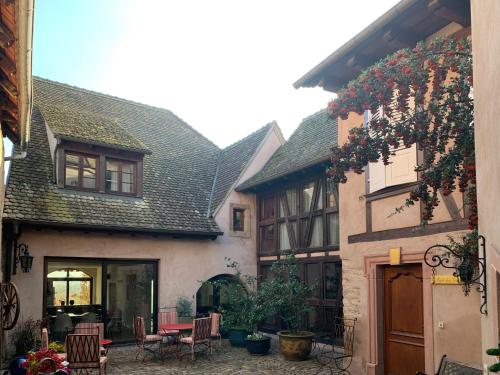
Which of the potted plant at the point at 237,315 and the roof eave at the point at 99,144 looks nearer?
the potted plant at the point at 237,315

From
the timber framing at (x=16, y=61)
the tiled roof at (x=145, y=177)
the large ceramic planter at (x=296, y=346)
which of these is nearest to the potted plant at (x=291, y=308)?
the large ceramic planter at (x=296, y=346)

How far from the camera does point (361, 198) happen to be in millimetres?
9078

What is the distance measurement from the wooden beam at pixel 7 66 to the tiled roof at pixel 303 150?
822 centimetres

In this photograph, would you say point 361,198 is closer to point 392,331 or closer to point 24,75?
point 392,331

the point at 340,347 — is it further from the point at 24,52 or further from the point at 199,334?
the point at 24,52

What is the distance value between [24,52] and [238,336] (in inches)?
396

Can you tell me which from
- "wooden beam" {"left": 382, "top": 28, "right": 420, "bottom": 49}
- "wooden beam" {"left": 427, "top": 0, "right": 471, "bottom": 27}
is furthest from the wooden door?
"wooden beam" {"left": 427, "top": 0, "right": 471, "bottom": 27}

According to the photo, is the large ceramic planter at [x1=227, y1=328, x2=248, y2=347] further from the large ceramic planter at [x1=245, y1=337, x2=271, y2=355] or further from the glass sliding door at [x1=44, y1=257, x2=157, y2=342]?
the glass sliding door at [x1=44, y1=257, x2=157, y2=342]

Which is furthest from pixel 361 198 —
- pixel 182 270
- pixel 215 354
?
pixel 182 270

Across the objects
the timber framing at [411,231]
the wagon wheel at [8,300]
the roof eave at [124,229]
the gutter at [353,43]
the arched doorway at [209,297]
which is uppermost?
the gutter at [353,43]

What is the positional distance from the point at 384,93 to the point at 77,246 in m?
10.2

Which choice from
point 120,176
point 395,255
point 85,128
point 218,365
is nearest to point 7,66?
point 395,255

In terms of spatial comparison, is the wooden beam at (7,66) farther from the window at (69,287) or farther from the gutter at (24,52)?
the window at (69,287)

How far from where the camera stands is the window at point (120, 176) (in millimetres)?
14312
